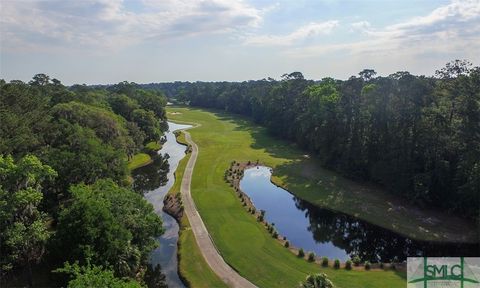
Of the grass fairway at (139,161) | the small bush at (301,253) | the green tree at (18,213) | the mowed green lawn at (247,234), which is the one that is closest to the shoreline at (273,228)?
the small bush at (301,253)

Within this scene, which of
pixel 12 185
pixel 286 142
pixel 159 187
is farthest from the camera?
pixel 286 142

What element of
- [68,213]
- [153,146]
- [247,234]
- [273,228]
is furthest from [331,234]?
[153,146]

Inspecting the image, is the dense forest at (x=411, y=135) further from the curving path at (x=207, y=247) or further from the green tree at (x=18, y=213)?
the green tree at (x=18, y=213)

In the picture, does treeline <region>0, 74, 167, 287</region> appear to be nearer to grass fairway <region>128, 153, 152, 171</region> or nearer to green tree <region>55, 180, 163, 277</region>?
green tree <region>55, 180, 163, 277</region>

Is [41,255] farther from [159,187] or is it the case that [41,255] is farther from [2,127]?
[159,187]

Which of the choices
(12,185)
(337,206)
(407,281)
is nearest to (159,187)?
(337,206)

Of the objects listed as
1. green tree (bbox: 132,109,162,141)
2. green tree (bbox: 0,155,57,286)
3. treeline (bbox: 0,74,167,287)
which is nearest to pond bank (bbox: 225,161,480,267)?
treeline (bbox: 0,74,167,287)
